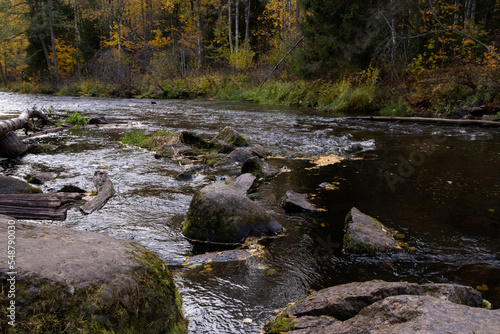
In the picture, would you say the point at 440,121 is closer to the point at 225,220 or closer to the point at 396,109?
the point at 396,109

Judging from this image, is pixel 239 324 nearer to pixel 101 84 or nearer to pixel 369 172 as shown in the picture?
pixel 369 172

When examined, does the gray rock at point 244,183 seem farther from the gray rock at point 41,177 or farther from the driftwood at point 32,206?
the gray rock at point 41,177

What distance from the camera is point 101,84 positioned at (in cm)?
3231

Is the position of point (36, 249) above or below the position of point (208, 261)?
above

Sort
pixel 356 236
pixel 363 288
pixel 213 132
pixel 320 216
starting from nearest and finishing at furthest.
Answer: pixel 363 288 → pixel 356 236 → pixel 320 216 → pixel 213 132

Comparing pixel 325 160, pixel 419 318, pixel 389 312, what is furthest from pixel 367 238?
pixel 325 160

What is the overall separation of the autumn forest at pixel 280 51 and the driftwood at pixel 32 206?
9587 millimetres

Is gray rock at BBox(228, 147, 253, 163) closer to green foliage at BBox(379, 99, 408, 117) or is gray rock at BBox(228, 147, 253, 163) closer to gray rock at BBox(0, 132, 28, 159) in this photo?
gray rock at BBox(0, 132, 28, 159)

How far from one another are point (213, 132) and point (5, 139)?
6219mm

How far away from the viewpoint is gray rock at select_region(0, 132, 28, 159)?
9009 mm

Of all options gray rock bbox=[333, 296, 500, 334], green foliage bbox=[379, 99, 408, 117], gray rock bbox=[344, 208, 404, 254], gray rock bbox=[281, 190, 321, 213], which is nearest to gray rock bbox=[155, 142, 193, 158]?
gray rock bbox=[281, 190, 321, 213]

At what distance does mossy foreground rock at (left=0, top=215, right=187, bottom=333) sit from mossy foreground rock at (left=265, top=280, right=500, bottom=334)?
964 mm

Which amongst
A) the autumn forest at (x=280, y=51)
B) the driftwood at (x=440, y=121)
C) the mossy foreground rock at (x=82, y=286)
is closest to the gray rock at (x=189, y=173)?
the mossy foreground rock at (x=82, y=286)

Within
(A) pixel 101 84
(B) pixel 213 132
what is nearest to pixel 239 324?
(B) pixel 213 132
